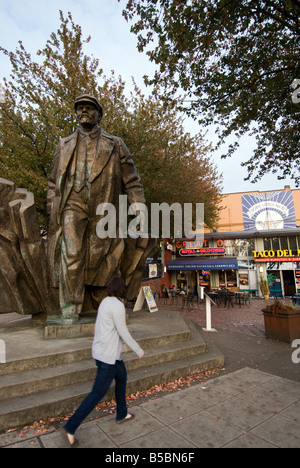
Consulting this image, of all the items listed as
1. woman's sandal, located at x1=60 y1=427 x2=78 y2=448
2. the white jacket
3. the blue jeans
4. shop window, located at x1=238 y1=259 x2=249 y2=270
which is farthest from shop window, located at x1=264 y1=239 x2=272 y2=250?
woman's sandal, located at x1=60 y1=427 x2=78 y2=448

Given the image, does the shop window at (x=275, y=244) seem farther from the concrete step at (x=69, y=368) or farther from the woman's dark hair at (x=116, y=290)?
the woman's dark hair at (x=116, y=290)

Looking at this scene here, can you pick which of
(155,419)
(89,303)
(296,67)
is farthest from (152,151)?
(155,419)

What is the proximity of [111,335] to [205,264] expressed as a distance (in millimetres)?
20029

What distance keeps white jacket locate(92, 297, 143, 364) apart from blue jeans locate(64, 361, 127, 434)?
92 millimetres

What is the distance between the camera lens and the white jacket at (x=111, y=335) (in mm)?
2502

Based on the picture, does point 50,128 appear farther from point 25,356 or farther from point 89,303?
point 25,356

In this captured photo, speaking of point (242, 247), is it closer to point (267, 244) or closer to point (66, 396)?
point (267, 244)

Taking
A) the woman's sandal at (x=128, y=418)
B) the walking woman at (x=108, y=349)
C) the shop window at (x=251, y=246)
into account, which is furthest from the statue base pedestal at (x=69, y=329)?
the shop window at (x=251, y=246)

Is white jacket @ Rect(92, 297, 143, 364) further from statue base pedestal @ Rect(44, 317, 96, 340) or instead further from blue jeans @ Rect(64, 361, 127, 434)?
statue base pedestal @ Rect(44, 317, 96, 340)

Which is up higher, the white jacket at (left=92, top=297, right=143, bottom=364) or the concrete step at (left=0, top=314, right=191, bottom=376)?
the white jacket at (left=92, top=297, right=143, bottom=364)

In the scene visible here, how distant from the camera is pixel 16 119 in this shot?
36.3 ft

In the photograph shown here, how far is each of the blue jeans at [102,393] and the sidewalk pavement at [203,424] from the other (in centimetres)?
20

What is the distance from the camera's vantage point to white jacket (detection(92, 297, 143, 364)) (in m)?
2.50

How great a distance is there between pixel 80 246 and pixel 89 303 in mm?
1428
